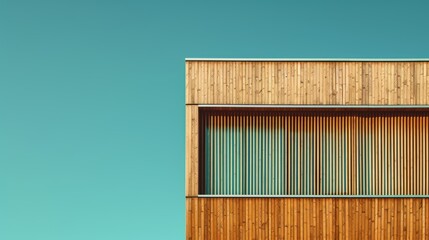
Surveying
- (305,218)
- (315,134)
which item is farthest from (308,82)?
(305,218)

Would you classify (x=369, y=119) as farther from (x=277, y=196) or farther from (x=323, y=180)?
(x=277, y=196)

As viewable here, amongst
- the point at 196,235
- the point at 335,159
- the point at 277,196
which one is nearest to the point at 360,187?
the point at 335,159

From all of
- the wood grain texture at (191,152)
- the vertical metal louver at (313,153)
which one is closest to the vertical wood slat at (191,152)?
the wood grain texture at (191,152)

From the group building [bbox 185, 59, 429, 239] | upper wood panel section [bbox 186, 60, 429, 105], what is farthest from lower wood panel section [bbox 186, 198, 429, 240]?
upper wood panel section [bbox 186, 60, 429, 105]

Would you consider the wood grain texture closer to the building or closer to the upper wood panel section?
the building

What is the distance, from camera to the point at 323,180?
20.8 meters

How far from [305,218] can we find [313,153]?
2.04 meters

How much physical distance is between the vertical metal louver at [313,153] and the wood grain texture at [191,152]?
14.9 inches

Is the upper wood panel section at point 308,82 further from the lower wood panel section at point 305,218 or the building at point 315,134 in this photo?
the lower wood panel section at point 305,218

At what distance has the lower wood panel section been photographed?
20.3 metres

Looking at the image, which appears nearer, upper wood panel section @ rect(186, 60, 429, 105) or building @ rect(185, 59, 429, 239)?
building @ rect(185, 59, 429, 239)

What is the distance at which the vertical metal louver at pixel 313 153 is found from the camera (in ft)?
68.0

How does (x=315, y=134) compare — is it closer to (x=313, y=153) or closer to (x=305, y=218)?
(x=313, y=153)

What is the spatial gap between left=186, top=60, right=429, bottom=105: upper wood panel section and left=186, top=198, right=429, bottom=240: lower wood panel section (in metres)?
3.08
